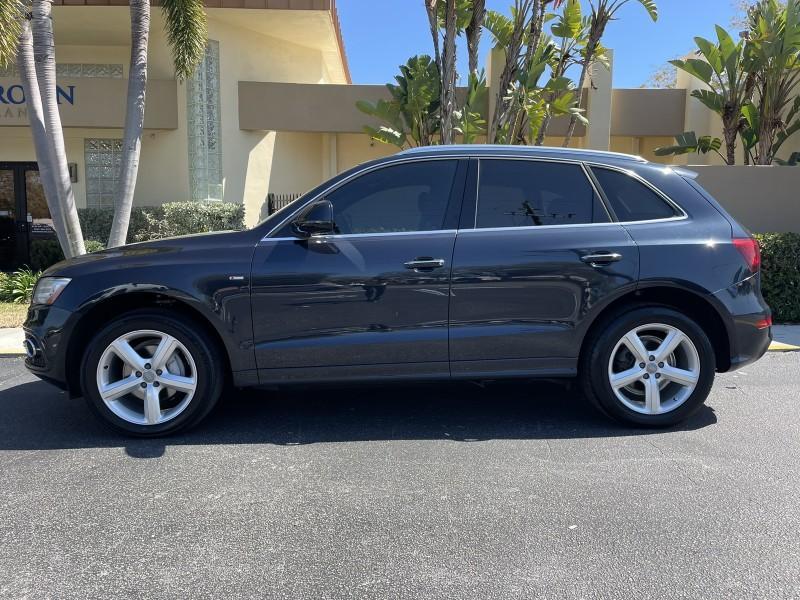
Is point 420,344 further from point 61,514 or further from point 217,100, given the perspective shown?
point 217,100

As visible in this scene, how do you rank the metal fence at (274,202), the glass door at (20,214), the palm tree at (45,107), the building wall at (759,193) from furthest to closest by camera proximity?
the metal fence at (274,202) → the glass door at (20,214) → the building wall at (759,193) → the palm tree at (45,107)

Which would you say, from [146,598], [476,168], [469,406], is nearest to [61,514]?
[146,598]

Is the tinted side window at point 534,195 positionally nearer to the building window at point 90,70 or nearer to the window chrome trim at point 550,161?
the window chrome trim at point 550,161

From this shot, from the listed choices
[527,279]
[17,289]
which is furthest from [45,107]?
[527,279]

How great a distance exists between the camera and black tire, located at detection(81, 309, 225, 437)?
415 cm

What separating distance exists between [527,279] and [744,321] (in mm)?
1532

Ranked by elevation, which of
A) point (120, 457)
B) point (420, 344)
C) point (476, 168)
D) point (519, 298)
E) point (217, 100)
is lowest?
point (120, 457)

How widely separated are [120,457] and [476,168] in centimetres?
301

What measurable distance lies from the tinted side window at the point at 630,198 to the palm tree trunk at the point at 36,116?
8.07 meters

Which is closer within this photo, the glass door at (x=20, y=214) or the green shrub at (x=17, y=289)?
the green shrub at (x=17, y=289)

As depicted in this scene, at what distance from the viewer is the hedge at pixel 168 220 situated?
12.5m

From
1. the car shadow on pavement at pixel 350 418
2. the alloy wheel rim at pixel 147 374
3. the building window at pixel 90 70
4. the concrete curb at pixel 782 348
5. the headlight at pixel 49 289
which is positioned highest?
the building window at pixel 90 70

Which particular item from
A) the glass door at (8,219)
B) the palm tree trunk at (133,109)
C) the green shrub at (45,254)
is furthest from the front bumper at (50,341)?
the glass door at (8,219)

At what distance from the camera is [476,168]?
4.45m
